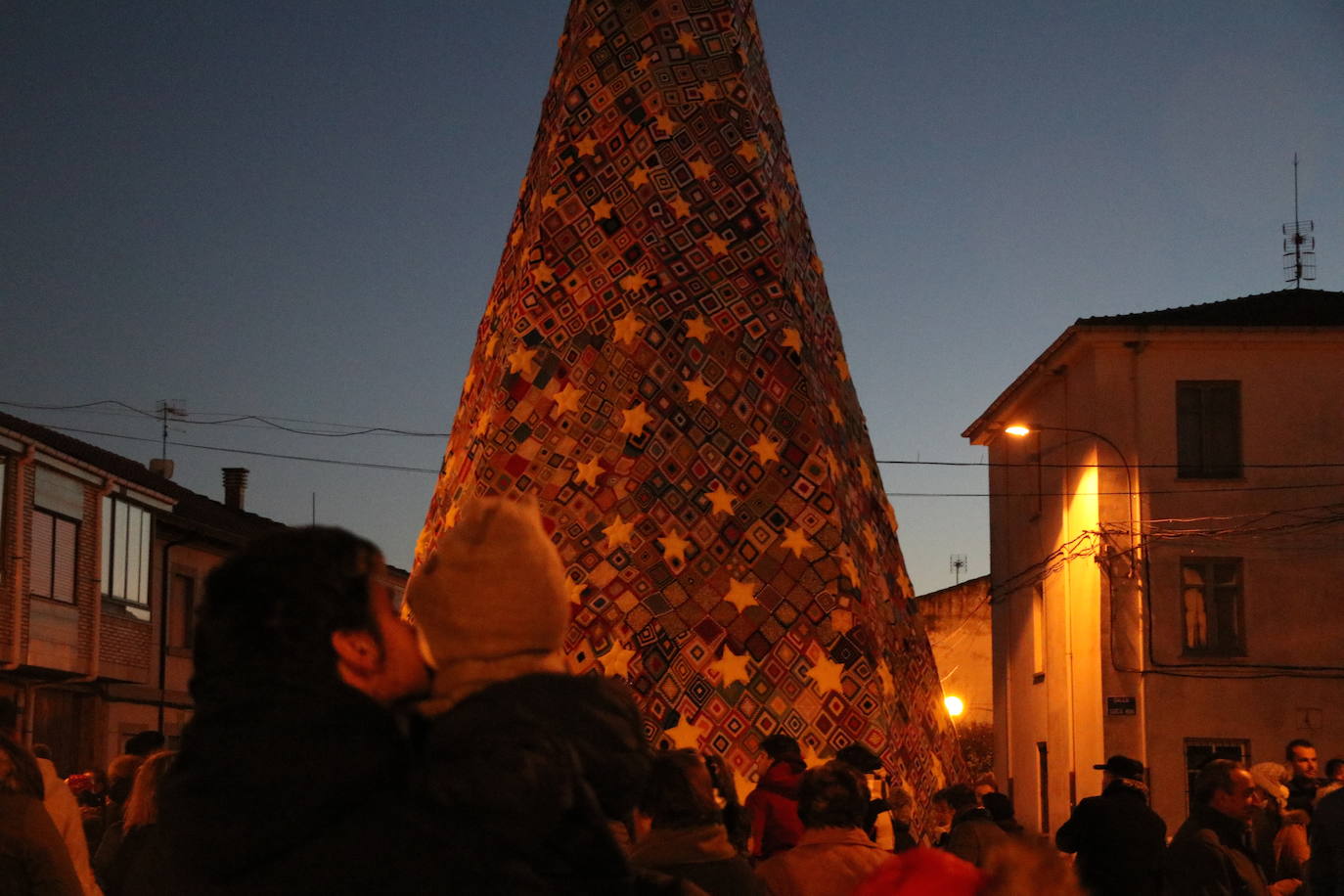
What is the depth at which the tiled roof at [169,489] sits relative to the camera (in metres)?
25.2

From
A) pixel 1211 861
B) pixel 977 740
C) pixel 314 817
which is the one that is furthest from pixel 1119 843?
pixel 977 740

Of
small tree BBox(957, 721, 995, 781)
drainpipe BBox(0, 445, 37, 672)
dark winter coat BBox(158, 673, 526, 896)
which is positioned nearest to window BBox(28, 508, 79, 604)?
drainpipe BBox(0, 445, 37, 672)

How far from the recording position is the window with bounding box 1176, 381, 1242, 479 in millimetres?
26906

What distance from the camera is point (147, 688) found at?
1184 inches

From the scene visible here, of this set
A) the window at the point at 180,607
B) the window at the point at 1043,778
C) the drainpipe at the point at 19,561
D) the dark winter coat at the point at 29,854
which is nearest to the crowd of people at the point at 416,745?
the dark winter coat at the point at 29,854

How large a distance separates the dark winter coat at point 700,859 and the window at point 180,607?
2841 cm

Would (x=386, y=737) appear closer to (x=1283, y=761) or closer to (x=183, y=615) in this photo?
(x=1283, y=761)

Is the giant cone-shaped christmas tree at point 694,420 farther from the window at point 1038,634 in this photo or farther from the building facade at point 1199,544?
the window at point 1038,634

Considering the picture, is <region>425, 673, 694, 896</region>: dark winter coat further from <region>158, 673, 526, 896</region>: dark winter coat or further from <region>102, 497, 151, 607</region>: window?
<region>102, 497, 151, 607</region>: window

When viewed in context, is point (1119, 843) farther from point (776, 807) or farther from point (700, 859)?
point (700, 859)

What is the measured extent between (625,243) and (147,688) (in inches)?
938

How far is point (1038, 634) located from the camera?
30.4 m

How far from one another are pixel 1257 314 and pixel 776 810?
23307 mm

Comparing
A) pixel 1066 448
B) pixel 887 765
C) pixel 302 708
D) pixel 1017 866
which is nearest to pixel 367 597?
pixel 302 708
